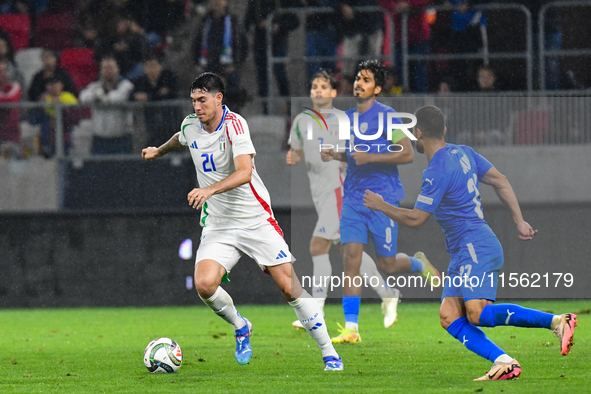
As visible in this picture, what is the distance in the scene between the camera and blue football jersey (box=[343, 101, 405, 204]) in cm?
827

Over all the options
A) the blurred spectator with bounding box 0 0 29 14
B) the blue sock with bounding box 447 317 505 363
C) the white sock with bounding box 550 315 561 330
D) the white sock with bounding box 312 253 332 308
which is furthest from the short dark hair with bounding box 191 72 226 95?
the blurred spectator with bounding box 0 0 29 14

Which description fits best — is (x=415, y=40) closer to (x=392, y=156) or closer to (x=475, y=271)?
(x=392, y=156)

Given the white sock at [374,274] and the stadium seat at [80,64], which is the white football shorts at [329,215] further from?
the stadium seat at [80,64]

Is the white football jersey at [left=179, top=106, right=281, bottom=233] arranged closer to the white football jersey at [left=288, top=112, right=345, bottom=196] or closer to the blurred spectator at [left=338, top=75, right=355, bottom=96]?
the white football jersey at [left=288, top=112, right=345, bottom=196]

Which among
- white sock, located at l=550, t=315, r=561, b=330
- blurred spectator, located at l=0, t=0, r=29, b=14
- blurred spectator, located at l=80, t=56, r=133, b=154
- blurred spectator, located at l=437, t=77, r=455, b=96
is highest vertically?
blurred spectator, located at l=0, t=0, r=29, b=14

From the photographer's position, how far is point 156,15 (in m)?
13.1

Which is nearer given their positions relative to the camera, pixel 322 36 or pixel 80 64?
pixel 322 36

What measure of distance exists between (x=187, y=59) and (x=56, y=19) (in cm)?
244

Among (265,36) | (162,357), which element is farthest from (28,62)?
(162,357)

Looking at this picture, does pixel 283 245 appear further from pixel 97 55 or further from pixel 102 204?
pixel 97 55

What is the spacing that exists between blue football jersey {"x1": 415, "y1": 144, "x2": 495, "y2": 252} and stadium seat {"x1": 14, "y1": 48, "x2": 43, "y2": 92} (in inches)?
323

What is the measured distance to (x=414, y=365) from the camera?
21.0 ft

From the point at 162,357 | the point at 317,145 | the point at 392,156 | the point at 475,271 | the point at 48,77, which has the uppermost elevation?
the point at 48,77

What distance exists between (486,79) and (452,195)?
583 centimetres
